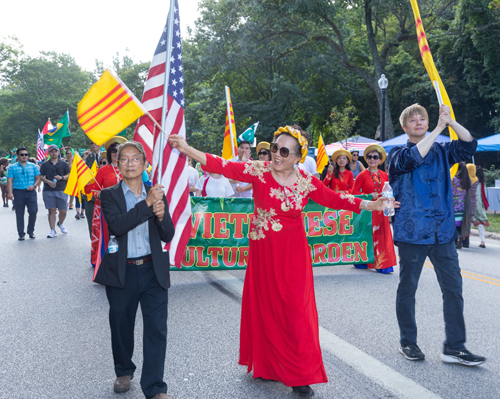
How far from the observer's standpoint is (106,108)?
11.3 feet

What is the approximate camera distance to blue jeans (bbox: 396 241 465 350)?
13.0ft

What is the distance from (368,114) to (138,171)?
31.2 m

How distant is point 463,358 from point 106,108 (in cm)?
348

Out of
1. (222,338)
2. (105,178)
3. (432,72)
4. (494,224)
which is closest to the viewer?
(432,72)

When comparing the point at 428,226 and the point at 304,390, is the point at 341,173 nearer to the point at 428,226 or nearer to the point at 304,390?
the point at 428,226

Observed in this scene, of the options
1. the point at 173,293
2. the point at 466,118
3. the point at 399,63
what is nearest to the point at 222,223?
the point at 173,293

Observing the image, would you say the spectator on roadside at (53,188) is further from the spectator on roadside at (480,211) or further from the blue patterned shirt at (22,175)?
the spectator on roadside at (480,211)

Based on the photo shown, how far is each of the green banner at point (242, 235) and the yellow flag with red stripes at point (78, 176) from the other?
309cm

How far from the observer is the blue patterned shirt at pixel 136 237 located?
334 centimetres

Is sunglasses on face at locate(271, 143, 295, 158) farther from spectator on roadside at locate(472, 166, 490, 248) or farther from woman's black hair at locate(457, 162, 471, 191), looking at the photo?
spectator on roadside at locate(472, 166, 490, 248)

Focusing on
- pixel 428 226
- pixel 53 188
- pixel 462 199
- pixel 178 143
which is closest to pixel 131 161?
pixel 178 143

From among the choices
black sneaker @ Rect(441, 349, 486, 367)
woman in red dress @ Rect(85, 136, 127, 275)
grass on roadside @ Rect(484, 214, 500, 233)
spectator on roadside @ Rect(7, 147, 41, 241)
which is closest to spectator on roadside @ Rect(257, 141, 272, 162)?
woman in red dress @ Rect(85, 136, 127, 275)

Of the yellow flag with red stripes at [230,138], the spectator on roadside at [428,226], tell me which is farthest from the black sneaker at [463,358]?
the yellow flag with red stripes at [230,138]

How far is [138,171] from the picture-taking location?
3.44 meters
